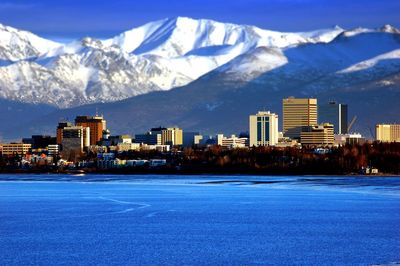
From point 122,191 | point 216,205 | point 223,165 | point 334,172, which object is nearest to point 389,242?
point 216,205

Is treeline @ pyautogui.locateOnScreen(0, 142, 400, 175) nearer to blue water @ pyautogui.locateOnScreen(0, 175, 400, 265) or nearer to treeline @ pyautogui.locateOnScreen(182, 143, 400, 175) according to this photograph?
treeline @ pyautogui.locateOnScreen(182, 143, 400, 175)

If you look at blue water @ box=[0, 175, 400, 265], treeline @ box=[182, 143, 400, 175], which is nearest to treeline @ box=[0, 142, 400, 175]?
treeline @ box=[182, 143, 400, 175]

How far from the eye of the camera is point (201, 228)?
5891 centimetres

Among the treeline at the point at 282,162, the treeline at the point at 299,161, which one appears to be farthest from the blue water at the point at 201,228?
the treeline at the point at 282,162

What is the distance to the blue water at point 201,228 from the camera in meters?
48.2

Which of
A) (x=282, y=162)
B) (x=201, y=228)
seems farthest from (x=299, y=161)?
(x=201, y=228)

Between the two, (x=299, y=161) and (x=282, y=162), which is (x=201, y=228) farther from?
(x=282, y=162)

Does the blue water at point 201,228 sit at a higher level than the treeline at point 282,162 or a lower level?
lower

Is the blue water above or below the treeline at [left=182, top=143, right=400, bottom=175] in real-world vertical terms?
below

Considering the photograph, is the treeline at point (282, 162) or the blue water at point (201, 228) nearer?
the blue water at point (201, 228)

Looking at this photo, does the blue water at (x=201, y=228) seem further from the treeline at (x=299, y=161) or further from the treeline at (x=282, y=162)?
the treeline at (x=282, y=162)

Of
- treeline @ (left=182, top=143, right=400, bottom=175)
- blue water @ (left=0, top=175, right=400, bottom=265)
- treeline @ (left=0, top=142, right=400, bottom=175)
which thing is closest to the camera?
blue water @ (left=0, top=175, right=400, bottom=265)

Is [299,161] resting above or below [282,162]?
above

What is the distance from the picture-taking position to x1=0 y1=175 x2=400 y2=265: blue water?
48188 mm
